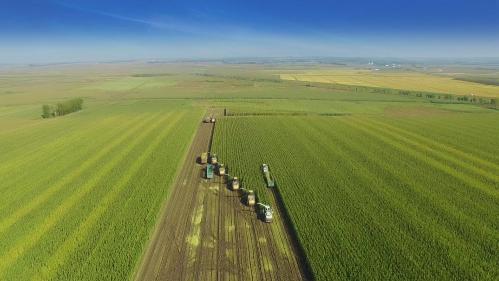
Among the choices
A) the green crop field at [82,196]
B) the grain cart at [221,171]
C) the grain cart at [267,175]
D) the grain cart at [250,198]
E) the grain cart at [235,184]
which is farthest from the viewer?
the grain cart at [221,171]

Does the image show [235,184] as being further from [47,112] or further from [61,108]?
[61,108]

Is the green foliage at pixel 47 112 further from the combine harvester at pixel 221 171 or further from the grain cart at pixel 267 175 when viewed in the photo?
the grain cart at pixel 267 175

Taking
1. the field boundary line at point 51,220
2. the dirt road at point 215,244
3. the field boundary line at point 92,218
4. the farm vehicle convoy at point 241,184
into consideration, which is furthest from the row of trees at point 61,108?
the dirt road at point 215,244

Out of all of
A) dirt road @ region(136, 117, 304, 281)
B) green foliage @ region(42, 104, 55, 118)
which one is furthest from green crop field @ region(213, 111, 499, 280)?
green foliage @ region(42, 104, 55, 118)

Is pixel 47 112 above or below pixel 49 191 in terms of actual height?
above

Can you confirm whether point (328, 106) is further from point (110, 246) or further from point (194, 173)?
point (110, 246)

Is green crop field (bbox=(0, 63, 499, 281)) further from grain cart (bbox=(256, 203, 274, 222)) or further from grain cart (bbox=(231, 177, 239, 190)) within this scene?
grain cart (bbox=(256, 203, 274, 222))

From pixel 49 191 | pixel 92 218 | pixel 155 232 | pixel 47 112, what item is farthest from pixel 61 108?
pixel 155 232
